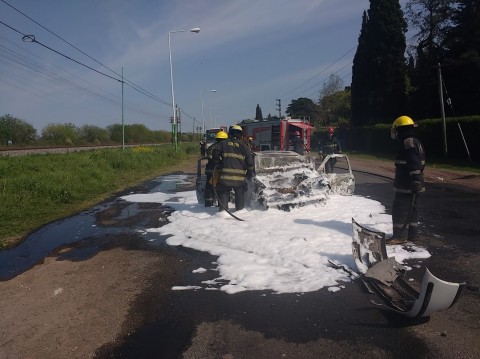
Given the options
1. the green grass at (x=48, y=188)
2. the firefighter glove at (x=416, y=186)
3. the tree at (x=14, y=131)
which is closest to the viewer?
the firefighter glove at (x=416, y=186)

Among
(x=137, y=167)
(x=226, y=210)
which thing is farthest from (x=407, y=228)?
(x=137, y=167)

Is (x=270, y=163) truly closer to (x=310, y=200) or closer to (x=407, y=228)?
(x=310, y=200)

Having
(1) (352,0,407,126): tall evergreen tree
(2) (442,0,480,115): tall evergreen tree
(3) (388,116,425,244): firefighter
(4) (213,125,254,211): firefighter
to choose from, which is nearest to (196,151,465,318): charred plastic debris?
(4) (213,125,254,211): firefighter

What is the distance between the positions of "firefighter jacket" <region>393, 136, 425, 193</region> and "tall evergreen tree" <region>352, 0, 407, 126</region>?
31.6 metres

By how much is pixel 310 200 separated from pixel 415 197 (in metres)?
2.75

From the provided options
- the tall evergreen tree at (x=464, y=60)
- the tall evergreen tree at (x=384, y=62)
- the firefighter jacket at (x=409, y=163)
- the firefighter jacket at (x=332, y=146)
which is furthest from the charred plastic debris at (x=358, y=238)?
the tall evergreen tree at (x=384, y=62)

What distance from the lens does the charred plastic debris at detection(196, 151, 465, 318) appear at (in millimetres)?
3293

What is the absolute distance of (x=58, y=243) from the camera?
22.7 ft

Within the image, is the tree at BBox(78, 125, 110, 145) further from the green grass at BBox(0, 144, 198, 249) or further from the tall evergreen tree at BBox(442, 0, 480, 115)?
the tall evergreen tree at BBox(442, 0, 480, 115)

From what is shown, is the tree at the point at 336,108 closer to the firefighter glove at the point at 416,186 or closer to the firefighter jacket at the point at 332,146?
the firefighter jacket at the point at 332,146

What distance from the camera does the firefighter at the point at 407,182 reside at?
19.6 feet

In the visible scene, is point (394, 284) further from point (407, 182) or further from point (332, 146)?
point (332, 146)

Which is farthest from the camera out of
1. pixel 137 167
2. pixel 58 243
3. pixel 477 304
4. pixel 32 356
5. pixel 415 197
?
pixel 137 167

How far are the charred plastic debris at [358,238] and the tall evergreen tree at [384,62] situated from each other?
28663mm
